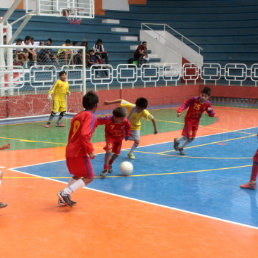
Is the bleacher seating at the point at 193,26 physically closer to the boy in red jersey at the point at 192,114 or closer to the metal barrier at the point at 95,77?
the metal barrier at the point at 95,77

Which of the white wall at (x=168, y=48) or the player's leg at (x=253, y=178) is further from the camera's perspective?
the white wall at (x=168, y=48)

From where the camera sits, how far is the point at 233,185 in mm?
8172

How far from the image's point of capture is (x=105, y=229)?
19.5 feet

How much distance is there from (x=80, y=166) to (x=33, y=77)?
11047mm

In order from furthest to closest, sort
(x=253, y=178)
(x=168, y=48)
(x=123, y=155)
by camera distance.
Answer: (x=168, y=48)
(x=123, y=155)
(x=253, y=178)

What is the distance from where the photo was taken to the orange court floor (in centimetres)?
526

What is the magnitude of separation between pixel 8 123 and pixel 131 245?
11066mm

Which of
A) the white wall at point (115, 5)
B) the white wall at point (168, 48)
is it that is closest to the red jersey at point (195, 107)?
the white wall at point (168, 48)

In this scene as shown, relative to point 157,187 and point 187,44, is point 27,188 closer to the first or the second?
point 157,187

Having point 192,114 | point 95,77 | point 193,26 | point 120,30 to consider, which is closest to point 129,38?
point 120,30

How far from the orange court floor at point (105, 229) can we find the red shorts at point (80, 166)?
51 cm

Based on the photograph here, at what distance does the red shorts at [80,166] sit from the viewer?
21.8ft

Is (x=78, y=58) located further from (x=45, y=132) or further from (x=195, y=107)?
(x=195, y=107)

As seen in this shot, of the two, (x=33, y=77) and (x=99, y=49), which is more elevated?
(x=99, y=49)
